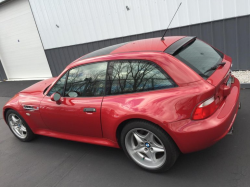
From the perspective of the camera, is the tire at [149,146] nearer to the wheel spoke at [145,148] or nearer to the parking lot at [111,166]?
the wheel spoke at [145,148]

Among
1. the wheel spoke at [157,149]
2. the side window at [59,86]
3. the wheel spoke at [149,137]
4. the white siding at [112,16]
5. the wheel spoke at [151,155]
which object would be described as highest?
the white siding at [112,16]

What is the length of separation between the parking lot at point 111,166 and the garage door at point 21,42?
7.19 meters

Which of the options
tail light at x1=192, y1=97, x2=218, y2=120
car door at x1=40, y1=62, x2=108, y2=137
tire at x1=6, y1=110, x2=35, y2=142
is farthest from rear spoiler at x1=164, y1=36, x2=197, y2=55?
tire at x1=6, y1=110, x2=35, y2=142

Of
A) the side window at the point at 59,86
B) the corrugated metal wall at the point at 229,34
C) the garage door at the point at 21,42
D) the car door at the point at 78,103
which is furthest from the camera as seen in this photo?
the garage door at the point at 21,42

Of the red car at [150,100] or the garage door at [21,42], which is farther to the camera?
the garage door at [21,42]

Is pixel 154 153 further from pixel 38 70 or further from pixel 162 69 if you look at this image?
pixel 38 70

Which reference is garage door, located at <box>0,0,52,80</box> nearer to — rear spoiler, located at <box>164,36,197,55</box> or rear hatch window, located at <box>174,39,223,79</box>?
rear spoiler, located at <box>164,36,197,55</box>

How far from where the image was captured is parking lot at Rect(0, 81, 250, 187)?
2.53 meters

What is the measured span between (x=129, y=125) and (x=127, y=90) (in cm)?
44

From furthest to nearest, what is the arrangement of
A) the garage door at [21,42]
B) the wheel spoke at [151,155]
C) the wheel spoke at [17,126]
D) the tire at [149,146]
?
the garage door at [21,42], the wheel spoke at [17,126], the wheel spoke at [151,155], the tire at [149,146]

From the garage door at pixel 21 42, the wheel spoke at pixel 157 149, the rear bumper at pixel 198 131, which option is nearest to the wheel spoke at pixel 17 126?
the wheel spoke at pixel 157 149

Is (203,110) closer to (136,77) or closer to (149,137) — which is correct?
(149,137)

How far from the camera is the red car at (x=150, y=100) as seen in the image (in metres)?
2.31

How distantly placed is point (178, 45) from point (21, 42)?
10.1 metres
